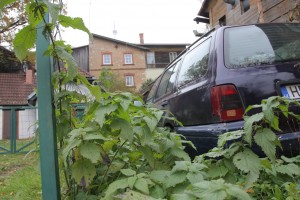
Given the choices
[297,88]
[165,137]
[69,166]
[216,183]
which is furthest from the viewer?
[297,88]

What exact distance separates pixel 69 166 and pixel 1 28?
2015cm

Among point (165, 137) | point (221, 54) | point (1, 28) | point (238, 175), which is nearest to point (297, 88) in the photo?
point (221, 54)

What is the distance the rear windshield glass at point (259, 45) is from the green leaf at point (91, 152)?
157 centimetres

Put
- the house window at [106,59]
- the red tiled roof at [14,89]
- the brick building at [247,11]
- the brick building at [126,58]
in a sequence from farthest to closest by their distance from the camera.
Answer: the house window at [106,59] → the brick building at [126,58] → the red tiled roof at [14,89] → the brick building at [247,11]

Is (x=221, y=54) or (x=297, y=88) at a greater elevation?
(x=221, y=54)

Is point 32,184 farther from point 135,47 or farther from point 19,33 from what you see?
point 135,47

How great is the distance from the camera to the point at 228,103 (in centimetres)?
240

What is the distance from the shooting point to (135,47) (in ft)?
126

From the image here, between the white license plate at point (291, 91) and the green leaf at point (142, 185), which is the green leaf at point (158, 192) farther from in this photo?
the white license plate at point (291, 91)

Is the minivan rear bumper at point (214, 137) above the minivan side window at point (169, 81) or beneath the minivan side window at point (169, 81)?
beneath

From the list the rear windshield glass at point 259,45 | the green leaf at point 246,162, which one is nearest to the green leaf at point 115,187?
the green leaf at point 246,162

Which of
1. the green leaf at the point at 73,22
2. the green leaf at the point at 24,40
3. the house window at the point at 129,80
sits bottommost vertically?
the green leaf at the point at 24,40

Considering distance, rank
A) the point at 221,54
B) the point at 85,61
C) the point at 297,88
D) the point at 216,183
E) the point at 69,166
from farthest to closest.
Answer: the point at 85,61 < the point at 221,54 < the point at 297,88 < the point at 69,166 < the point at 216,183

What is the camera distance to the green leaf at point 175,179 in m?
1.35
